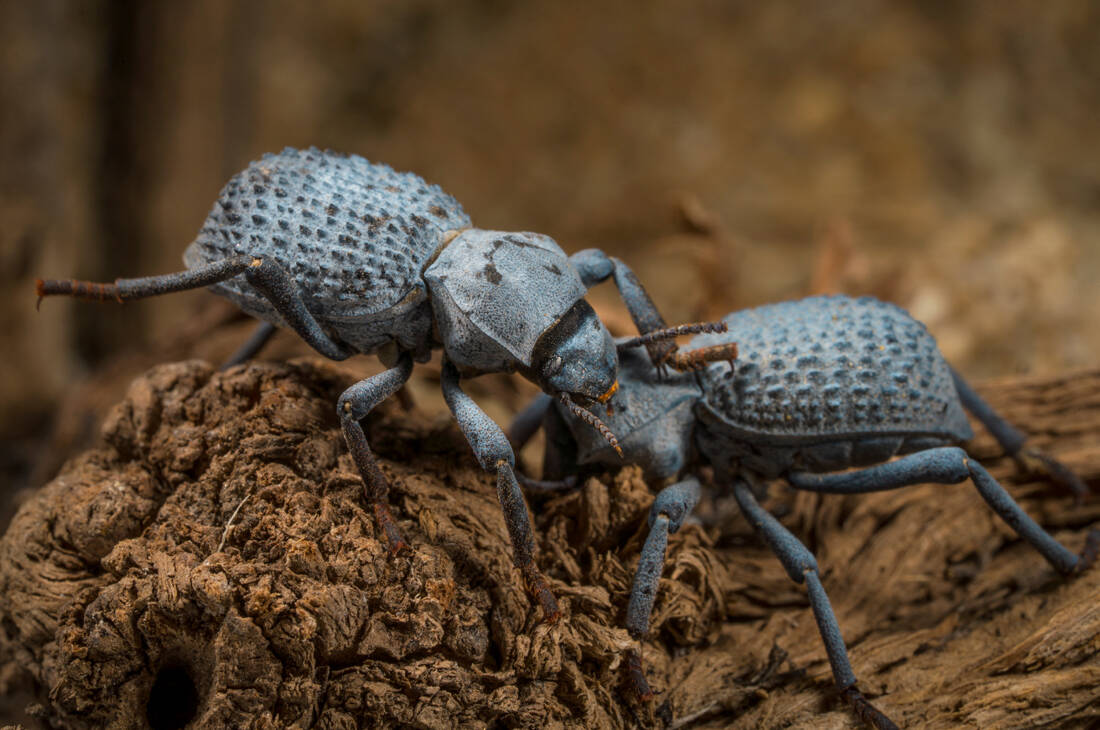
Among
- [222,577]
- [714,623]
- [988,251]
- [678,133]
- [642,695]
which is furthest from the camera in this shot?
[678,133]

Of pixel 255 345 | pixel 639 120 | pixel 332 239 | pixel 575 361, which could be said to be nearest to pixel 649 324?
pixel 575 361

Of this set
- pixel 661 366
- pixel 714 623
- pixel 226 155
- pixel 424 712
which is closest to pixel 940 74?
pixel 661 366

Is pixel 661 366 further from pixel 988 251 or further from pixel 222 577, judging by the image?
pixel 988 251

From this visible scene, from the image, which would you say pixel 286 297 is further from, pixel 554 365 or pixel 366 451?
pixel 554 365

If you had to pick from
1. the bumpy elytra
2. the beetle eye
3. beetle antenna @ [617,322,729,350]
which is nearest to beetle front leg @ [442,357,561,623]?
the beetle eye

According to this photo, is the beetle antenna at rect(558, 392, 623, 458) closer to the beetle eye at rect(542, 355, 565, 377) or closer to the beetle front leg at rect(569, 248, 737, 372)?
the beetle eye at rect(542, 355, 565, 377)

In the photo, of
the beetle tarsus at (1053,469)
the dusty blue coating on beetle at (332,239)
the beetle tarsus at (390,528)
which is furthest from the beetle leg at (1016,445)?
the beetle tarsus at (390,528)
